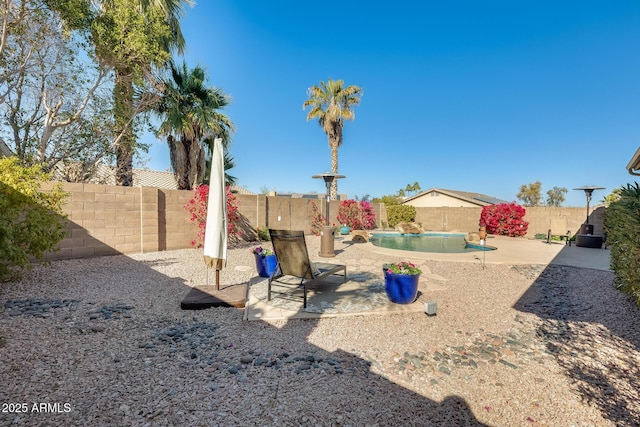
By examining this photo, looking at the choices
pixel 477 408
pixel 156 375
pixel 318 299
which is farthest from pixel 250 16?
pixel 477 408

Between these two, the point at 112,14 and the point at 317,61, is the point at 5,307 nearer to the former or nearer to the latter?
the point at 112,14

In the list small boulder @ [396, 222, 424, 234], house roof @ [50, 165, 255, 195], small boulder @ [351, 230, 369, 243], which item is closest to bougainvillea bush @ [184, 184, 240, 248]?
house roof @ [50, 165, 255, 195]

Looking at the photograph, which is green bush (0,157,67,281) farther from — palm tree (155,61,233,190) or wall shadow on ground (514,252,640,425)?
wall shadow on ground (514,252,640,425)

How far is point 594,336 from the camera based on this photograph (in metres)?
3.30

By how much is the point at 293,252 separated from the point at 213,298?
1.38 meters

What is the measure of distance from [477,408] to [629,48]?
50.4ft

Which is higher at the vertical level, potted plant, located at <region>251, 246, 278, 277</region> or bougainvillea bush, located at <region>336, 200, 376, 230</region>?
bougainvillea bush, located at <region>336, 200, 376, 230</region>

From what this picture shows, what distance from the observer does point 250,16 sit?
40.1 feet

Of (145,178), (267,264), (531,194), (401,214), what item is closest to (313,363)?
(267,264)

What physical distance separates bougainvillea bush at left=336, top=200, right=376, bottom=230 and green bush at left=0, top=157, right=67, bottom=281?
491 inches

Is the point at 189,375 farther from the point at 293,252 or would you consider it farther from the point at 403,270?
the point at 403,270

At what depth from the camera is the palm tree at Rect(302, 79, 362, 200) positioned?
17625mm

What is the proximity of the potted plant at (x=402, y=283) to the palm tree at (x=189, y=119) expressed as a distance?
32.0ft

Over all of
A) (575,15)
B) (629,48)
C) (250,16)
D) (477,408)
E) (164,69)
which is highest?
(250,16)
